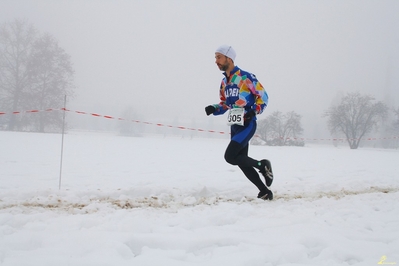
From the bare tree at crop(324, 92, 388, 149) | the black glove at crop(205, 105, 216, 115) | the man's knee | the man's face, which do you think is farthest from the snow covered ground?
the bare tree at crop(324, 92, 388, 149)

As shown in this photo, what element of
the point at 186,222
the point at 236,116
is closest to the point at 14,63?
the point at 236,116

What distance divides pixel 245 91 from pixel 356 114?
1808 inches

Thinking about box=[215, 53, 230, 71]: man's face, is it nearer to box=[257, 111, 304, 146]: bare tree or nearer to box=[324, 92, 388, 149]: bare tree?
box=[257, 111, 304, 146]: bare tree

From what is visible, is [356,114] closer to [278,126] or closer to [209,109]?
[278,126]

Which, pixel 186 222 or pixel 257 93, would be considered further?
pixel 257 93

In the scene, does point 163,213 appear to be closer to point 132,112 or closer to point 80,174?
point 80,174

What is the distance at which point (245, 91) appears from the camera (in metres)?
4.05

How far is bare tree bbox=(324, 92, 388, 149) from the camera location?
4153 cm

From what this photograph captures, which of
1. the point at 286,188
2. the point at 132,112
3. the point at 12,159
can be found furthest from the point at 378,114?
the point at 132,112

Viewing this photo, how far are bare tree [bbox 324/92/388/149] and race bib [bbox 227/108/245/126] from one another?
41619 millimetres

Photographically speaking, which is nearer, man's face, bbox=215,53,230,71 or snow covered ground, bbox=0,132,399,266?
snow covered ground, bbox=0,132,399,266

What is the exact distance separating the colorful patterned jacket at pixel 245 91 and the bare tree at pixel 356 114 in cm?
4151

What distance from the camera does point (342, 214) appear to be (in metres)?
3.37

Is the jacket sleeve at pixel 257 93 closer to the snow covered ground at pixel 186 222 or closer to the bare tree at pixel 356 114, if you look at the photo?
the snow covered ground at pixel 186 222
